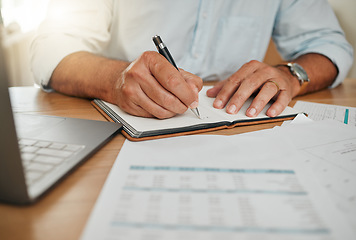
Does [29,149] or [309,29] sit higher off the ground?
[309,29]

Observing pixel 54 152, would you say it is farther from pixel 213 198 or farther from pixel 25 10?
pixel 25 10

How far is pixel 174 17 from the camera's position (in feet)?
3.35

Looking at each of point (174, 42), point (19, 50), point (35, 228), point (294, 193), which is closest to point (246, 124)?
point (294, 193)

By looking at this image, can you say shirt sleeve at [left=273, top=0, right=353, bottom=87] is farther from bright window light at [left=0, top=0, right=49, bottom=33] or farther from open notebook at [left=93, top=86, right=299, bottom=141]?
bright window light at [left=0, top=0, right=49, bottom=33]

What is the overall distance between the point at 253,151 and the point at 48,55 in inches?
27.2

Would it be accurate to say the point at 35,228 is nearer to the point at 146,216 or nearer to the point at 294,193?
the point at 146,216

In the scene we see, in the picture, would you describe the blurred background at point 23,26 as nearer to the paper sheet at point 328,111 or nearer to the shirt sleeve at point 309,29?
the shirt sleeve at point 309,29

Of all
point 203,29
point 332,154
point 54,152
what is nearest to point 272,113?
point 332,154

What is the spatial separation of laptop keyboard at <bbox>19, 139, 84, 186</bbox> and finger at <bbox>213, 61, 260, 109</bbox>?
337 millimetres

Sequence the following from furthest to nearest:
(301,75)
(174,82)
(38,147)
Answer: (301,75), (174,82), (38,147)

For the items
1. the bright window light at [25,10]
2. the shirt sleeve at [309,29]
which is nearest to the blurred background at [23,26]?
the bright window light at [25,10]

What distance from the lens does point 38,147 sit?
393 millimetres

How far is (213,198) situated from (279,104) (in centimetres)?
40

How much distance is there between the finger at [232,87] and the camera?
2.08 ft
